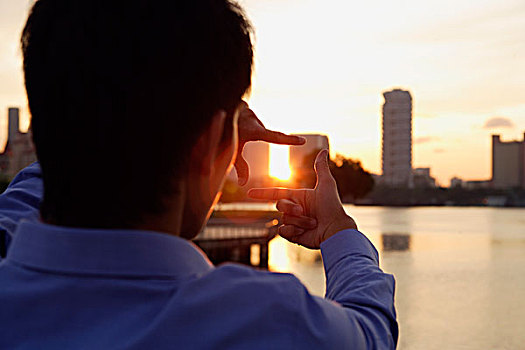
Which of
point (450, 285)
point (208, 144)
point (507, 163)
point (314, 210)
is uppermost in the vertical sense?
point (507, 163)

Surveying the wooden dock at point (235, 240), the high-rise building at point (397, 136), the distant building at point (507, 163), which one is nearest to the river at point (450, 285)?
the wooden dock at point (235, 240)

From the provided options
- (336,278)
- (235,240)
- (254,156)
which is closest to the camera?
(336,278)

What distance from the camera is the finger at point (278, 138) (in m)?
1.24

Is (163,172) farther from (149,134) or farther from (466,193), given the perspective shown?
(466,193)

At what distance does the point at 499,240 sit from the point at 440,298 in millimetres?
29414

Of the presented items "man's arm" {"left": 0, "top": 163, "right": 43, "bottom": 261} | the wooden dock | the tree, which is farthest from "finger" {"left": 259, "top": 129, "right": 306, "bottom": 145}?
the tree

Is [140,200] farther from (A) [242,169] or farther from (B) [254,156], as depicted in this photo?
(B) [254,156]

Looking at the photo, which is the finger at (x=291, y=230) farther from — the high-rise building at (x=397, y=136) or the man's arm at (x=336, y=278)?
the high-rise building at (x=397, y=136)

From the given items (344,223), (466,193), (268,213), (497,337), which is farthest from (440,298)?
(466,193)

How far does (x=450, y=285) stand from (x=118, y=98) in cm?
3028

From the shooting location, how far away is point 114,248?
813 millimetres

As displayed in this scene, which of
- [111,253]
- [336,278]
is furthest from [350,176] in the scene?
[111,253]

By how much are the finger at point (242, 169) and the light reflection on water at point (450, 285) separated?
8.19 metres

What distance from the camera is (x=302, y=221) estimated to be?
1249mm
